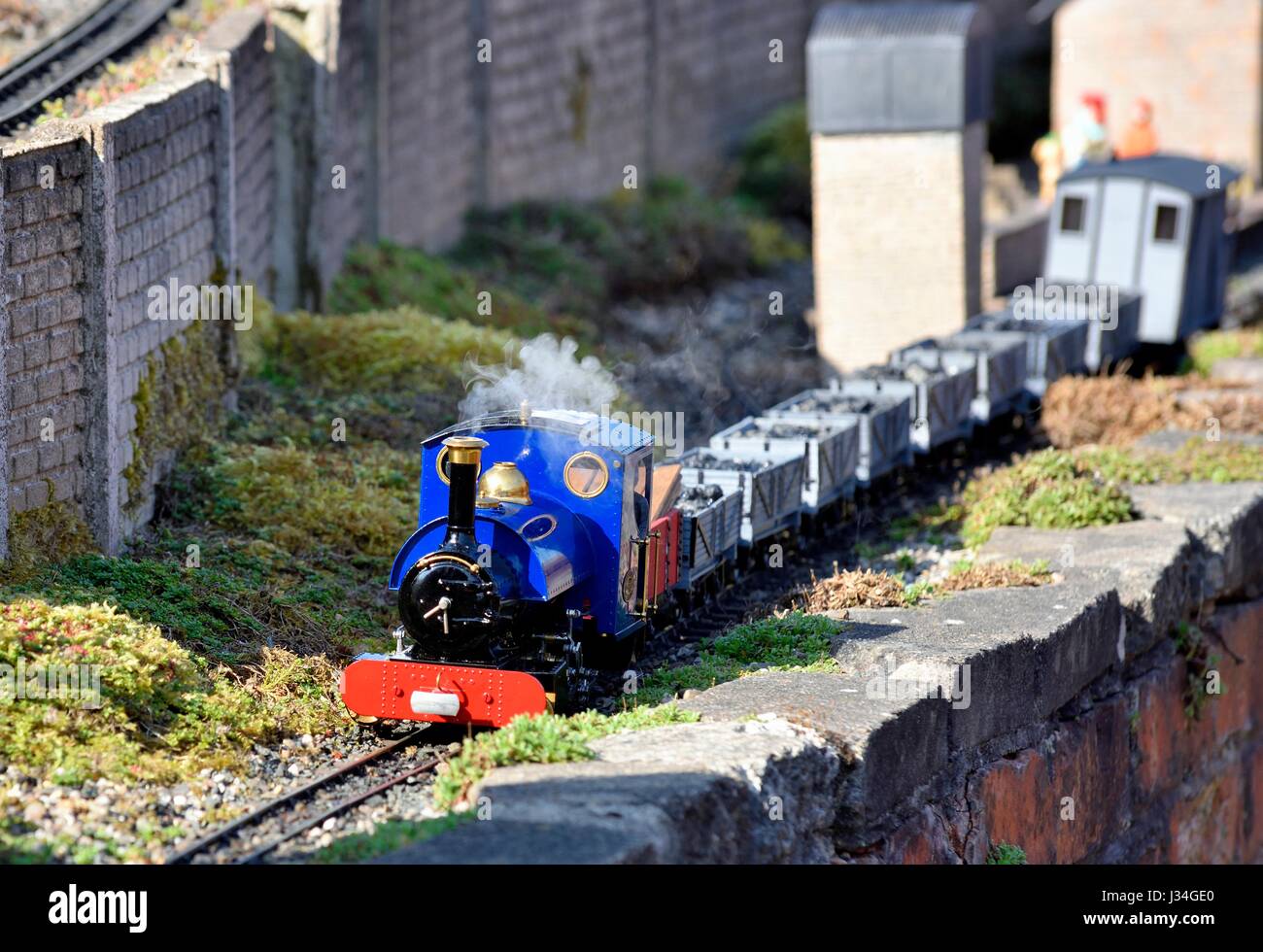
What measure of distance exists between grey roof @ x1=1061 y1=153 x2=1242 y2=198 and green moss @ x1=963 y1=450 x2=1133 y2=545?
29.4ft

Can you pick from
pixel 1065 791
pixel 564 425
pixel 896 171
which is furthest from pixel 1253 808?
pixel 896 171

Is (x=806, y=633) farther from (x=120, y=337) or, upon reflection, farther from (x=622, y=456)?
(x=120, y=337)

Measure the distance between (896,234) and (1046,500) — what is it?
29.1ft

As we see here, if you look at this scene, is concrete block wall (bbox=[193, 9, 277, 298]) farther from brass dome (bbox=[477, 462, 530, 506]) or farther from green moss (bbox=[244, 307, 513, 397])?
brass dome (bbox=[477, 462, 530, 506])

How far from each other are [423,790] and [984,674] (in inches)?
133

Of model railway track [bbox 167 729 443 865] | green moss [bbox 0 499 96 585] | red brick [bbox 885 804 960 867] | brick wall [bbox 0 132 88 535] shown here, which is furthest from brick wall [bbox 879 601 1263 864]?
brick wall [bbox 0 132 88 535]

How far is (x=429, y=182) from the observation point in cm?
2461

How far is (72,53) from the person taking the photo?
19.3m

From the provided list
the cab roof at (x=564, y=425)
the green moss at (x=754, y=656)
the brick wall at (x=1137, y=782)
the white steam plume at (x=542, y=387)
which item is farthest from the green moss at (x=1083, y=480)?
the cab roof at (x=564, y=425)

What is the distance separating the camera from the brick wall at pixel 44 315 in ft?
36.9

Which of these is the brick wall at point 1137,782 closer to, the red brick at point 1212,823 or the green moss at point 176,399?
the red brick at point 1212,823

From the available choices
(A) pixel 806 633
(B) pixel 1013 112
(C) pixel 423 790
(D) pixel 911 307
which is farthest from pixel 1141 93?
(C) pixel 423 790

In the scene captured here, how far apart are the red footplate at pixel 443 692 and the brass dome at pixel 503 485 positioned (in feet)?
3.54

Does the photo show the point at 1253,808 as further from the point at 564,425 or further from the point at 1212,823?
the point at 564,425
